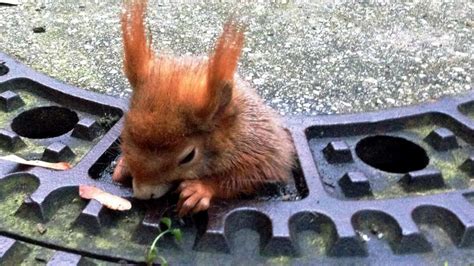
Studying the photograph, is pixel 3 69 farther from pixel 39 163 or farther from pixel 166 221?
pixel 166 221

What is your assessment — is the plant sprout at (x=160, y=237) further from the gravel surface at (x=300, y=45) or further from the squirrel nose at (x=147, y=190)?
the gravel surface at (x=300, y=45)

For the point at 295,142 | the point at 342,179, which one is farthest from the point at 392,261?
the point at 295,142

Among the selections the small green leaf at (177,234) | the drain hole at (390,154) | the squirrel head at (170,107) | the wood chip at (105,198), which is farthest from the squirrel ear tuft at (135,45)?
the drain hole at (390,154)

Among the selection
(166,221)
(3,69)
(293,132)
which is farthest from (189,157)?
(3,69)

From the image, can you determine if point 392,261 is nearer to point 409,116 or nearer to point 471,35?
point 409,116

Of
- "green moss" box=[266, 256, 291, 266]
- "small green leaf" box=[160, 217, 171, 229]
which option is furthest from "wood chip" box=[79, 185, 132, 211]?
"green moss" box=[266, 256, 291, 266]
